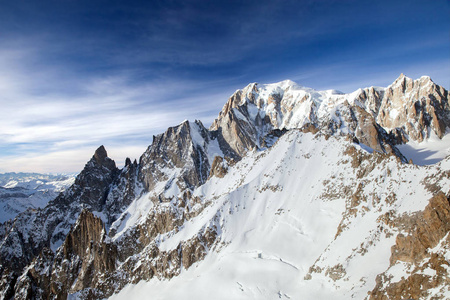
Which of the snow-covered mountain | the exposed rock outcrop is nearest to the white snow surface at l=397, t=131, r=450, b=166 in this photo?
the snow-covered mountain

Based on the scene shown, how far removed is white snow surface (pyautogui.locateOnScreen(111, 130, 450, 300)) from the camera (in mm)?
61906

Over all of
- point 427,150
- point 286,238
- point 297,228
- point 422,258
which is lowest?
point 286,238

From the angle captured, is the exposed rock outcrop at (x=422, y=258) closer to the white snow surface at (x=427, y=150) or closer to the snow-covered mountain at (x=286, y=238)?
the snow-covered mountain at (x=286, y=238)

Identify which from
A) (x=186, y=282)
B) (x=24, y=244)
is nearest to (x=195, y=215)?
(x=186, y=282)

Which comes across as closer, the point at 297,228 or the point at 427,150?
the point at 297,228

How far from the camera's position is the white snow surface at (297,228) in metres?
61.9

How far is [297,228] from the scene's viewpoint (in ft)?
307

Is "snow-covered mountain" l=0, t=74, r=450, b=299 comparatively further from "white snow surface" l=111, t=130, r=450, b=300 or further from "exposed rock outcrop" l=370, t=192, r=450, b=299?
"white snow surface" l=111, t=130, r=450, b=300

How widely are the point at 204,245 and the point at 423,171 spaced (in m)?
79.3

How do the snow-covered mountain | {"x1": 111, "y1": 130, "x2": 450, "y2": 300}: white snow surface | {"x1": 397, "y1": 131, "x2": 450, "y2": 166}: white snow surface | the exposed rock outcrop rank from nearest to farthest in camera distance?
1. the exposed rock outcrop
2. the snow-covered mountain
3. {"x1": 111, "y1": 130, "x2": 450, "y2": 300}: white snow surface
4. {"x1": 397, "y1": 131, "x2": 450, "y2": 166}: white snow surface

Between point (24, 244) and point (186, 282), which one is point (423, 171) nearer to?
point (186, 282)

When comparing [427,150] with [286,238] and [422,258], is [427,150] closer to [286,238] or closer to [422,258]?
[286,238]

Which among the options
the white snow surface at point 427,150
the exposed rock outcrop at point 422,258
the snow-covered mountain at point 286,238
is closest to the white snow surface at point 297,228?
the snow-covered mountain at point 286,238

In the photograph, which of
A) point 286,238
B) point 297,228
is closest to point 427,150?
point 297,228
